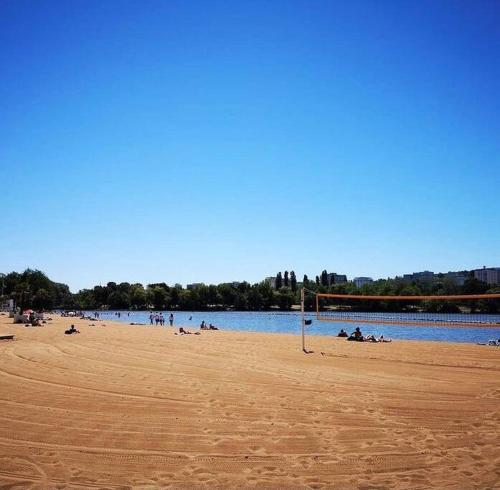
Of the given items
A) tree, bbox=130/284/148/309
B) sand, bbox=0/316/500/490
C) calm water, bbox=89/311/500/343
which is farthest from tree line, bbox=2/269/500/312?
sand, bbox=0/316/500/490

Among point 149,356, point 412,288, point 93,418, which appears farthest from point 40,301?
point 93,418

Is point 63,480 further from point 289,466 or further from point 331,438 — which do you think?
point 331,438

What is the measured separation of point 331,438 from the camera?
24.9 feet

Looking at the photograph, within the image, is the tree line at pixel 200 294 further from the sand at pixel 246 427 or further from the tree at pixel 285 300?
the sand at pixel 246 427

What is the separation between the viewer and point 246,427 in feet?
26.7

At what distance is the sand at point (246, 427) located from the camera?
19.8 feet

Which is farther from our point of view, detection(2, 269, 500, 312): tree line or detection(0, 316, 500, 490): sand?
detection(2, 269, 500, 312): tree line

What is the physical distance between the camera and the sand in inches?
238

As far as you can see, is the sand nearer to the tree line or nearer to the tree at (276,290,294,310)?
the tree line

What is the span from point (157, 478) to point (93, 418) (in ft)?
10.7

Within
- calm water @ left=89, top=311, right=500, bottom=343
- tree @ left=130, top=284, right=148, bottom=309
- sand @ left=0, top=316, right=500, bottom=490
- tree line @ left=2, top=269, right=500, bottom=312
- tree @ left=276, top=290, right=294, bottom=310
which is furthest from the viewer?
tree @ left=130, top=284, right=148, bottom=309

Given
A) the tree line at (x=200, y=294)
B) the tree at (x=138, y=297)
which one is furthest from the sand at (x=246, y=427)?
the tree at (x=138, y=297)

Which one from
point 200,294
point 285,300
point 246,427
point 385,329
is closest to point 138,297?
point 200,294

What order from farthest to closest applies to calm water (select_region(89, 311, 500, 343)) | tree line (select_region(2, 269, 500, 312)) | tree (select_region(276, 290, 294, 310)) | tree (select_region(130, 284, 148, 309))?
tree (select_region(130, 284, 148, 309))
tree (select_region(276, 290, 294, 310))
tree line (select_region(2, 269, 500, 312))
calm water (select_region(89, 311, 500, 343))
